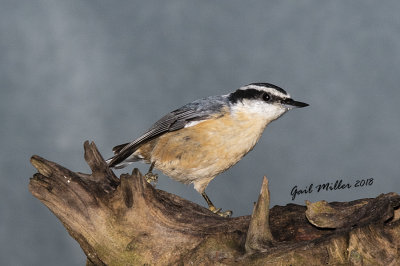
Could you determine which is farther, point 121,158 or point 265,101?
point 121,158

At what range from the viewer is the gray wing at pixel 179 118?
7371 mm

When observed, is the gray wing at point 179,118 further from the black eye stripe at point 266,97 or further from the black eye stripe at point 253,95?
the black eye stripe at point 266,97

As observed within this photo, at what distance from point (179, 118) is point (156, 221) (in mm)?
1838

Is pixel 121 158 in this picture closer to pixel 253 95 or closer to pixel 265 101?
pixel 253 95

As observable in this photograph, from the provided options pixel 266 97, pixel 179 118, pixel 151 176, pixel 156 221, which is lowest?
pixel 156 221

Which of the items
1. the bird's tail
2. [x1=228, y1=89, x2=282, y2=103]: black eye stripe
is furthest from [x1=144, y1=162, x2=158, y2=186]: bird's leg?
[x1=228, y1=89, x2=282, y2=103]: black eye stripe

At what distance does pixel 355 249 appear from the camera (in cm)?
506

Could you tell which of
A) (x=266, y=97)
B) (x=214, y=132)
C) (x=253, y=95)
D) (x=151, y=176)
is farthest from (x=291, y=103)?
(x=151, y=176)

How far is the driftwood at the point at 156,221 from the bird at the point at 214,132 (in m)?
0.89

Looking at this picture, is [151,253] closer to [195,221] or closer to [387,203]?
[195,221]

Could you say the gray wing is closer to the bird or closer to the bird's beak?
the bird

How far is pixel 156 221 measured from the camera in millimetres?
6125

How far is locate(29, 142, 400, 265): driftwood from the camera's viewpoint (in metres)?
5.59

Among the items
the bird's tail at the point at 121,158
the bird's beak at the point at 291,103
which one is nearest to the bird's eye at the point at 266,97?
the bird's beak at the point at 291,103
